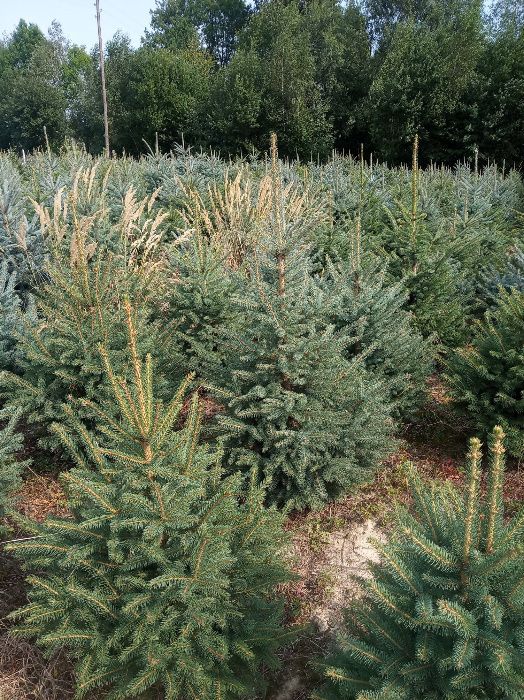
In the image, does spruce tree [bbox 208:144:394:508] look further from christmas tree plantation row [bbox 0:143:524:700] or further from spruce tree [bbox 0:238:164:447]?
spruce tree [bbox 0:238:164:447]

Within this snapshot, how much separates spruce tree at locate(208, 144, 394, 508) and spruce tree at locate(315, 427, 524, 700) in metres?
1.19

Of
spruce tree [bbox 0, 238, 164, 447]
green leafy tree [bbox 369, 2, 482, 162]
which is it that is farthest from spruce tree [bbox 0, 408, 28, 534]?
green leafy tree [bbox 369, 2, 482, 162]

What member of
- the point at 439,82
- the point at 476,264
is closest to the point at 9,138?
the point at 439,82

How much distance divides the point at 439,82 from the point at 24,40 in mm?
49966

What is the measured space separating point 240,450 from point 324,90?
25.7 m

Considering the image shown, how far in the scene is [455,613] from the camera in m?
1.36

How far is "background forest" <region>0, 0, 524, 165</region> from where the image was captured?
19.6m

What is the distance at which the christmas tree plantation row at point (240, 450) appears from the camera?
153 cm

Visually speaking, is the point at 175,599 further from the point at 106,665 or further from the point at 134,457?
the point at 134,457

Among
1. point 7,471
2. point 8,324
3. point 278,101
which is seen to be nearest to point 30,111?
point 278,101

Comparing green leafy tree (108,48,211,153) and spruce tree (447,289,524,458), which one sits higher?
green leafy tree (108,48,211,153)

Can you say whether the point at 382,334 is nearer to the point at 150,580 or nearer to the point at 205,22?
the point at 150,580

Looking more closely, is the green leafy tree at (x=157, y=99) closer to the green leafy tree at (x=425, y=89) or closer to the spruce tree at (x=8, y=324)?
the green leafy tree at (x=425, y=89)

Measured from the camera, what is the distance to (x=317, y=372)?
292 cm
